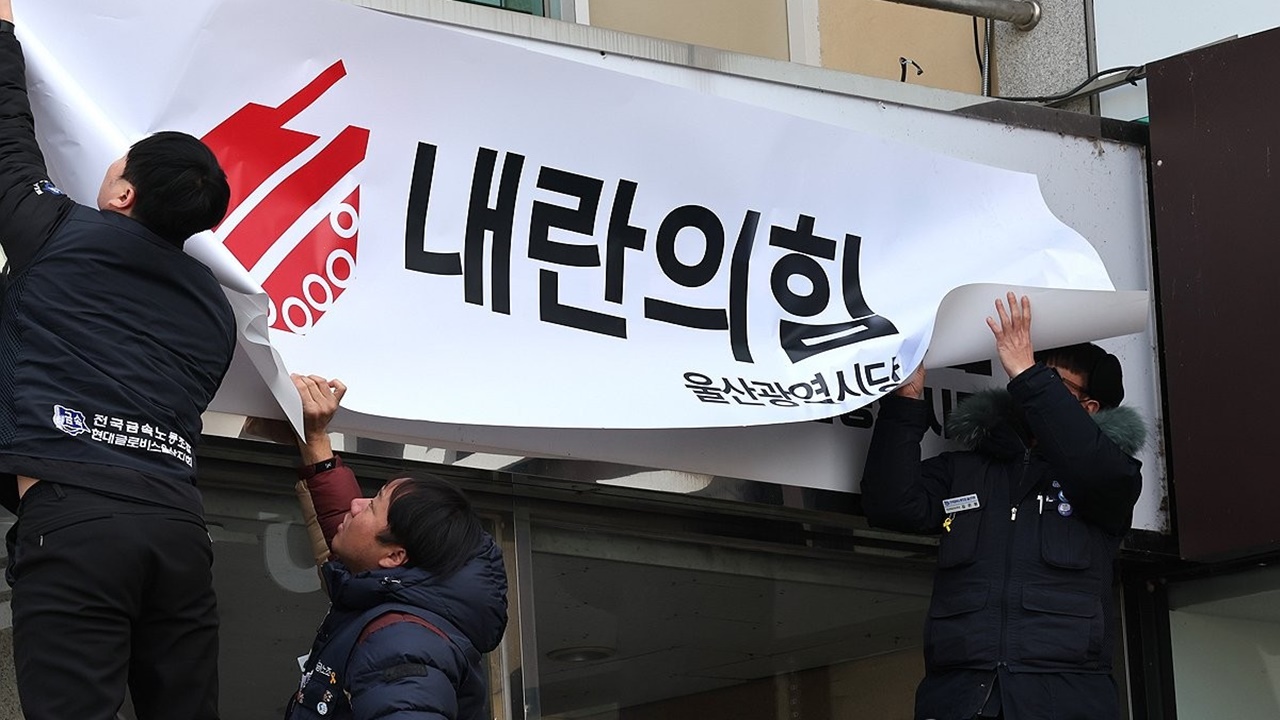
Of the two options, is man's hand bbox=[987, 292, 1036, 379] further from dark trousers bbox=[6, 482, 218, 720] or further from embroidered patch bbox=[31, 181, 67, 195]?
embroidered patch bbox=[31, 181, 67, 195]

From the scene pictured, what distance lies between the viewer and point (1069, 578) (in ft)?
16.6

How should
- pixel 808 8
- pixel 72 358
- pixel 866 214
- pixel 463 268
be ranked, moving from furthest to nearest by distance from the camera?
pixel 808 8
pixel 866 214
pixel 463 268
pixel 72 358

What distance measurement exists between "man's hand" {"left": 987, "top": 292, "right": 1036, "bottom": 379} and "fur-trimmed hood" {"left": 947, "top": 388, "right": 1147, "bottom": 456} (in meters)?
0.12

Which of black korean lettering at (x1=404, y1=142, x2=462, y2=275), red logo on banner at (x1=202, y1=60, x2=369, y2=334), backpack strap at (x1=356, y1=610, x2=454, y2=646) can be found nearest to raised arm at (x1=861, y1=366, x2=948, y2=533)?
black korean lettering at (x1=404, y1=142, x2=462, y2=275)

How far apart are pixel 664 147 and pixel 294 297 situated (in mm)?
1159

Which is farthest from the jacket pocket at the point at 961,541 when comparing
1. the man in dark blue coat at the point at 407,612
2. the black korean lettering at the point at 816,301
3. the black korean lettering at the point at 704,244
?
the man in dark blue coat at the point at 407,612

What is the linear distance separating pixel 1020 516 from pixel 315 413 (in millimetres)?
1908

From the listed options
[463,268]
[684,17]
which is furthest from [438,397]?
[684,17]

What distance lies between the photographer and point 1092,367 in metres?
5.44

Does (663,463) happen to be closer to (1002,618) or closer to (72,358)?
(1002,618)

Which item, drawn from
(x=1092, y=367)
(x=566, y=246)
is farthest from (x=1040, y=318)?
(x=566, y=246)

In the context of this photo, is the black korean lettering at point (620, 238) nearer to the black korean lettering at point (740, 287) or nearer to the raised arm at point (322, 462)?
the black korean lettering at point (740, 287)

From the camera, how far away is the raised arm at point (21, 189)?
363 centimetres

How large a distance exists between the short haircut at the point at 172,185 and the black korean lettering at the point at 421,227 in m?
0.84
